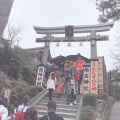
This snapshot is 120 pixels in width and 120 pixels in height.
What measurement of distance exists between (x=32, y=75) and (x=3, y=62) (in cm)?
352

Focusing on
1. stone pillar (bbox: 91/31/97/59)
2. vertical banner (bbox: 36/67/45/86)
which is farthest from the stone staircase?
stone pillar (bbox: 91/31/97/59)

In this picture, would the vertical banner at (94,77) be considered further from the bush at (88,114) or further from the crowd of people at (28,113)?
the crowd of people at (28,113)

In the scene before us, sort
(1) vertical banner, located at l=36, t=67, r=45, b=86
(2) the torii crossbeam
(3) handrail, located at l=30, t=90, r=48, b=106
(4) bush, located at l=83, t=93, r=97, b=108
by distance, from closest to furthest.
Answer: (4) bush, located at l=83, t=93, r=97, b=108
(3) handrail, located at l=30, t=90, r=48, b=106
(1) vertical banner, located at l=36, t=67, r=45, b=86
(2) the torii crossbeam

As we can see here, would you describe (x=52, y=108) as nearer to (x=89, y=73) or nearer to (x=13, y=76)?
(x=89, y=73)

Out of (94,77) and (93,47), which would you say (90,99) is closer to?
(94,77)

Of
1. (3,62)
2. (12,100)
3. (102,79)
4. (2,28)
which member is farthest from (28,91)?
(2,28)

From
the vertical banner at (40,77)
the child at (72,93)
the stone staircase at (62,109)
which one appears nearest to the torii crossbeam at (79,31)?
the vertical banner at (40,77)

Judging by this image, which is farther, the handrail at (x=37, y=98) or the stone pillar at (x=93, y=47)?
the stone pillar at (x=93, y=47)

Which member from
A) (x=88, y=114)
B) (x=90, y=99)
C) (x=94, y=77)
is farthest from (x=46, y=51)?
(x=88, y=114)

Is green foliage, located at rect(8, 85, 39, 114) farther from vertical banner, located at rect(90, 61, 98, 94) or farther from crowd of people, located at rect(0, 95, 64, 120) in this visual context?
crowd of people, located at rect(0, 95, 64, 120)

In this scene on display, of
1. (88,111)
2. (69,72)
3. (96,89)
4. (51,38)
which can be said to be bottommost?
(88,111)

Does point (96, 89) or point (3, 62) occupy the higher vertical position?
point (3, 62)

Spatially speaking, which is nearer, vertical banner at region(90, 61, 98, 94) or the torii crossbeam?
vertical banner at region(90, 61, 98, 94)

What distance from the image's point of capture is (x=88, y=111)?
36.9 feet
